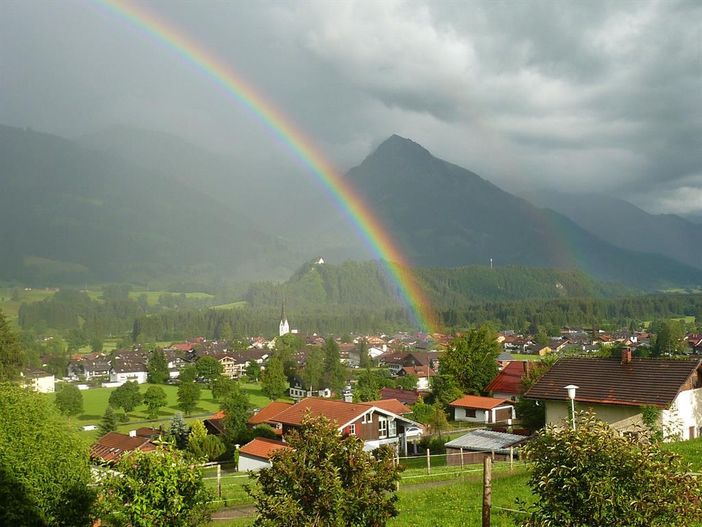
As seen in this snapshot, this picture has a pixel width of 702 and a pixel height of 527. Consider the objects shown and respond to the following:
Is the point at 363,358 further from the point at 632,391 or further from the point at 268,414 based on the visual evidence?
the point at 632,391

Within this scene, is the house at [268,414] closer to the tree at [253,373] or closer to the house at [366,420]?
the house at [366,420]

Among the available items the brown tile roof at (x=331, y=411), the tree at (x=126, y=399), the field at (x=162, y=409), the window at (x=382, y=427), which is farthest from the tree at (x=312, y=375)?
the window at (x=382, y=427)

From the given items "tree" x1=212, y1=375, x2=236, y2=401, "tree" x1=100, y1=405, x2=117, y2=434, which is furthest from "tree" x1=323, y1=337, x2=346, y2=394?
"tree" x1=100, y1=405, x2=117, y2=434

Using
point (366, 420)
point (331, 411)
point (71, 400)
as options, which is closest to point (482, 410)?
point (366, 420)

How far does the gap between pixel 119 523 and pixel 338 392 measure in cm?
8258

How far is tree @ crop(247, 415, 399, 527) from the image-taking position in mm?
7566

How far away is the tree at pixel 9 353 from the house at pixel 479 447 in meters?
33.5

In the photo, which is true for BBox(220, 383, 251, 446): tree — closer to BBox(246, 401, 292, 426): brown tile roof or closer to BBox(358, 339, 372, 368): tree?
BBox(246, 401, 292, 426): brown tile roof

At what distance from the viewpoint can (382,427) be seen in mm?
37219

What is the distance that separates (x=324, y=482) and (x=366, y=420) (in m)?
29.3

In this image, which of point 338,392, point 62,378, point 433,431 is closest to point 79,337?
point 62,378

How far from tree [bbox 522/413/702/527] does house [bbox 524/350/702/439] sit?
18.7 metres

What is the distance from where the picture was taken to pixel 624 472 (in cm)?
604

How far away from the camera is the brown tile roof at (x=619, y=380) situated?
24352 millimetres
